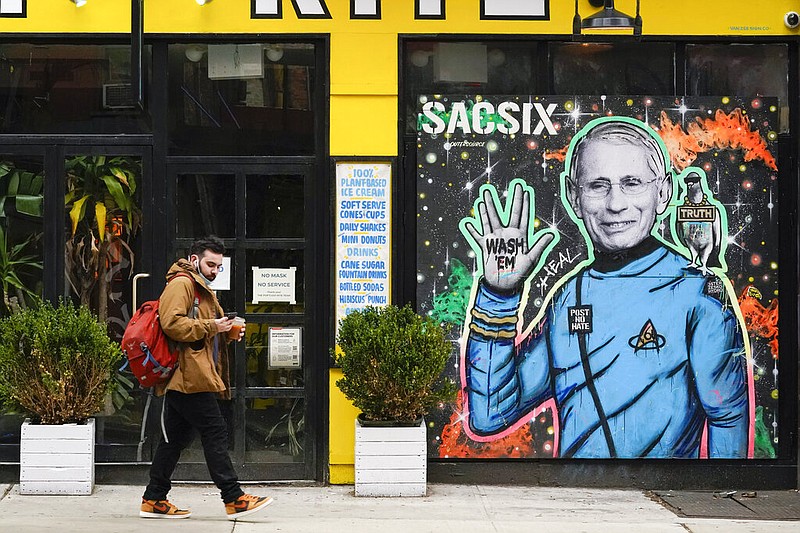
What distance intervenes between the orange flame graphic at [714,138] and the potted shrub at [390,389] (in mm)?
2423

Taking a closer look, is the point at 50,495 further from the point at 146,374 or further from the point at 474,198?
the point at 474,198

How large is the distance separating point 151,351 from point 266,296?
6.07ft

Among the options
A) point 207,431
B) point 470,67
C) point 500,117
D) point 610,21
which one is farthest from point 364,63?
point 207,431

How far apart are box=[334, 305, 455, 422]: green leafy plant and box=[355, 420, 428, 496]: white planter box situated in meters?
0.14

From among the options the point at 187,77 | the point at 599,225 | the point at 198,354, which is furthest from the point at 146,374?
the point at 599,225

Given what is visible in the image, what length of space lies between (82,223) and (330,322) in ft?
7.04

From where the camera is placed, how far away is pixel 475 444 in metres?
9.36

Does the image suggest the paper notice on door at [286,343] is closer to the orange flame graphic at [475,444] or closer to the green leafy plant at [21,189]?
the orange flame graphic at [475,444]

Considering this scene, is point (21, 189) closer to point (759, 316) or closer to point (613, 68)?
point (613, 68)

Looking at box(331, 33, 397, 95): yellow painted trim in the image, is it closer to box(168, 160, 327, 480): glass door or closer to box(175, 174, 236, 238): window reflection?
box(168, 160, 327, 480): glass door

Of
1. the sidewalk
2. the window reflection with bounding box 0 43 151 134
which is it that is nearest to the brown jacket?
the sidewalk

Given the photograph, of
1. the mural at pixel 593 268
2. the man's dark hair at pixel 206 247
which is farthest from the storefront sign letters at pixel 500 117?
the man's dark hair at pixel 206 247

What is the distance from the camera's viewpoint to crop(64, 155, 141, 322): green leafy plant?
372 inches

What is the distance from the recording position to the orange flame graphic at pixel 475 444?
936 cm
